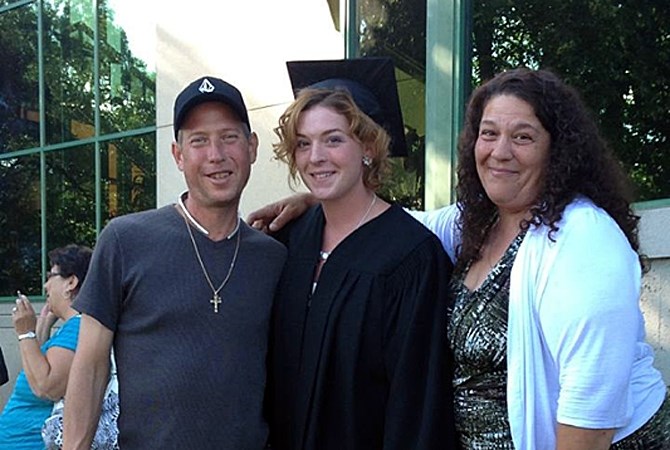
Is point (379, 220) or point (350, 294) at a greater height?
point (379, 220)

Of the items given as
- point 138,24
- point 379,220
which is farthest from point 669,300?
point 138,24

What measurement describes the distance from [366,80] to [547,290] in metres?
1.10

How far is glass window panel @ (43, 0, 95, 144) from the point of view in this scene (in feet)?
26.5

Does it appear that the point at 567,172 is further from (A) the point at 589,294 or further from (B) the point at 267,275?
(B) the point at 267,275

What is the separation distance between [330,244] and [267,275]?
225mm

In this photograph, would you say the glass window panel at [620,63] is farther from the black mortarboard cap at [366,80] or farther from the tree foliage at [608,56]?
the black mortarboard cap at [366,80]

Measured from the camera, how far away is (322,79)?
2.87 meters

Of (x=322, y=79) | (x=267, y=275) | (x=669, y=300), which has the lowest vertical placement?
(x=669, y=300)

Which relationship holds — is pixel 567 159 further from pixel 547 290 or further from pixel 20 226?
pixel 20 226

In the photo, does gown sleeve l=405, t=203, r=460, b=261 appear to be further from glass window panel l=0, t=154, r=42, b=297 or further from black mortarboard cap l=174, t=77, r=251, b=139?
glass window panel l=0, t=154, r=42, b=297

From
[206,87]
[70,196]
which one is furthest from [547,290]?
[70,196]

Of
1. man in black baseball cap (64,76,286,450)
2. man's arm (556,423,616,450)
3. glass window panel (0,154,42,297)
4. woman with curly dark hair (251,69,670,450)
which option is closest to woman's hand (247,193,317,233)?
man in black baseball cap (64,76,286,450)

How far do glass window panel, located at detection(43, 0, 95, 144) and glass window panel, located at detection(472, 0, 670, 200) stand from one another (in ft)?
15.8

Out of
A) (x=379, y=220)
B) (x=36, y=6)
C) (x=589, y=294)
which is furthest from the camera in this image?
(x=36, y=6)
